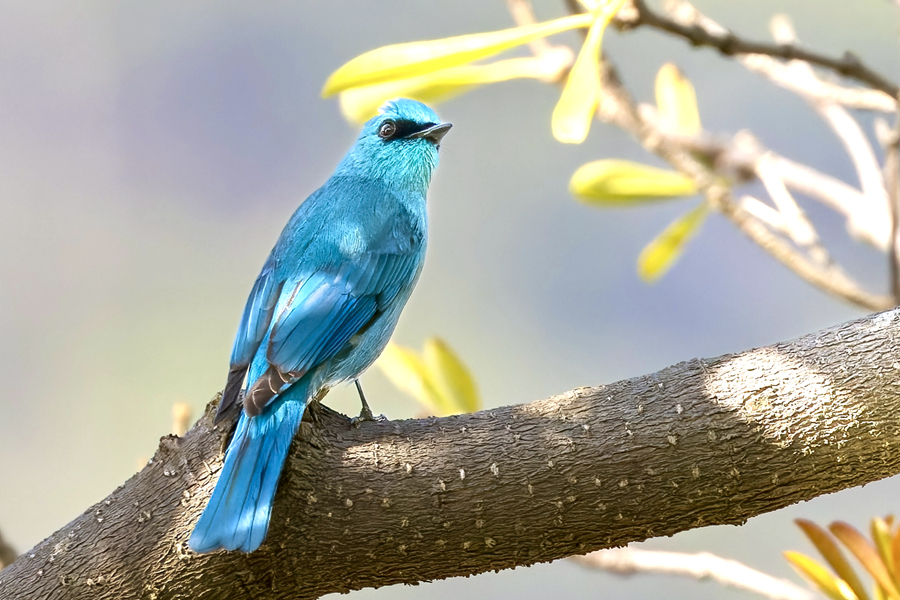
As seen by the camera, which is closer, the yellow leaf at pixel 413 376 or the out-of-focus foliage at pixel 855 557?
the out-of-focus foliage at pixel 855 557

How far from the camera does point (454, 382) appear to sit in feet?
6.71

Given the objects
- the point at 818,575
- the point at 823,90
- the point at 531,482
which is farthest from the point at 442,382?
the point at 823,90

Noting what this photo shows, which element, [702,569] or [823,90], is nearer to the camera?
[702,569]

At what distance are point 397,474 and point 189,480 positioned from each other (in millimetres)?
329

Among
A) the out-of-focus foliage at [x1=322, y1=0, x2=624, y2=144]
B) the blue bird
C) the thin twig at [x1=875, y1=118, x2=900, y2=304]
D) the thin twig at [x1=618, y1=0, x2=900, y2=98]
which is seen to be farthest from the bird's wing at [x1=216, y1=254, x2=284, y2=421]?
the thin twig at [x1=875, y1=118, x2=900, y2=304]

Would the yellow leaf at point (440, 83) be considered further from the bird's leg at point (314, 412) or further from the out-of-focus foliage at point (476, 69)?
the bird's leg at point (314, 412)

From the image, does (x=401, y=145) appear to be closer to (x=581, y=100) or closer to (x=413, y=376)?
(x=413, y=376)

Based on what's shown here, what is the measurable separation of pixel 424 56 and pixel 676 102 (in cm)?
113

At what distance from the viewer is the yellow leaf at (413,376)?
6.69 ft

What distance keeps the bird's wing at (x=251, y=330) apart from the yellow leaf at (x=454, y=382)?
19.8 inches

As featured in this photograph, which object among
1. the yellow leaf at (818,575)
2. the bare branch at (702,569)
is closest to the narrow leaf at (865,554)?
the yellow leaf at (818,575)

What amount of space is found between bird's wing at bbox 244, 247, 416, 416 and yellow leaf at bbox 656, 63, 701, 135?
1.07 m

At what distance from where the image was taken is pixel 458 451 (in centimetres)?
130

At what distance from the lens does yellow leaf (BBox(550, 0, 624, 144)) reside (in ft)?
4.36
